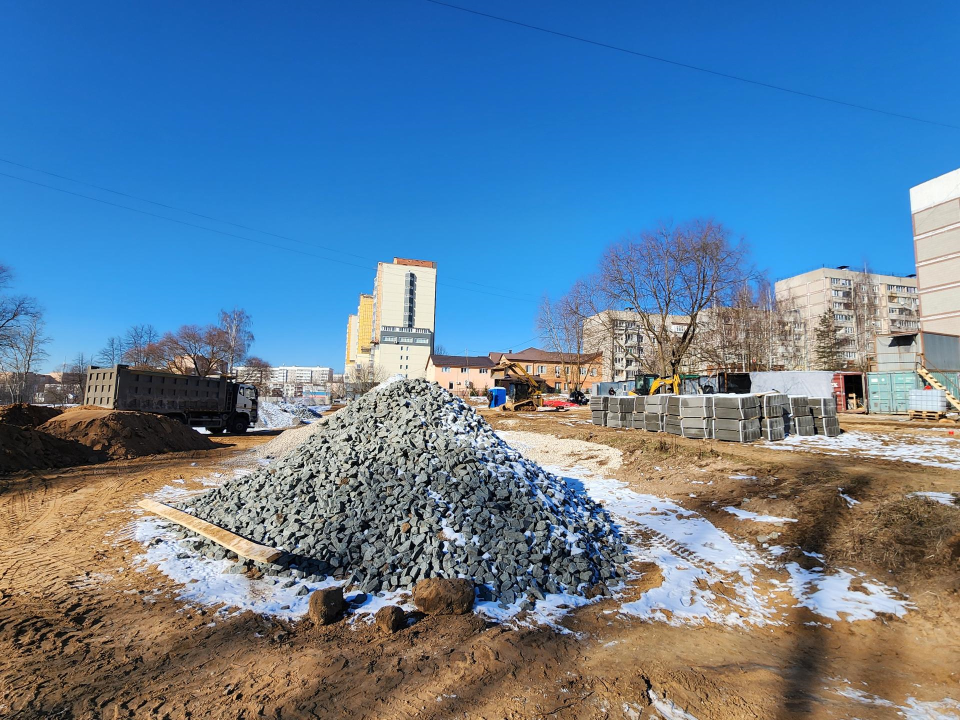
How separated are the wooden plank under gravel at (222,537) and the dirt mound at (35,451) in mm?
8468

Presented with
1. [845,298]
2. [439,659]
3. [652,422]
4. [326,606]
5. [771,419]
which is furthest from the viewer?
[845,298]

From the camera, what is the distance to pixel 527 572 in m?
5.47

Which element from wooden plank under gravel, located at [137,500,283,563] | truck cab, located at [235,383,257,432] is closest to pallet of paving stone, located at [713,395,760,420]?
wooden plank under gravel, located at [137,500,283,563]

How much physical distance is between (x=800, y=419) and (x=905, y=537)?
10751 mm

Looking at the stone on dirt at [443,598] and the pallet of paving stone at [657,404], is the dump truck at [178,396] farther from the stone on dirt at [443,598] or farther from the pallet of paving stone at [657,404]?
the pallet of paving stone at [657,404]

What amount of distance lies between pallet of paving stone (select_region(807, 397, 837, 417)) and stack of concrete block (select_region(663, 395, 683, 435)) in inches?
180

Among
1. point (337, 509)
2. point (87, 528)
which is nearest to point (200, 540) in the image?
point (337, 509)

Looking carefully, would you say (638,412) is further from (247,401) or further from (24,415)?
(24,415)

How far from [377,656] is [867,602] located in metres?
5.42

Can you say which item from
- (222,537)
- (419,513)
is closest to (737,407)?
(419,513)

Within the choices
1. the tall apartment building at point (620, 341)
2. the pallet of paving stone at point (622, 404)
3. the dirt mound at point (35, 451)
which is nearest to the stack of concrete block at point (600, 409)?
the pallet of paving stone at point (622, 404)

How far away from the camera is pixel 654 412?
17.6 metres

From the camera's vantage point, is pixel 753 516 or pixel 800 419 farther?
pixel 800 419

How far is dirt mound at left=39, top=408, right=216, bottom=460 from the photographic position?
14938 millimetres
